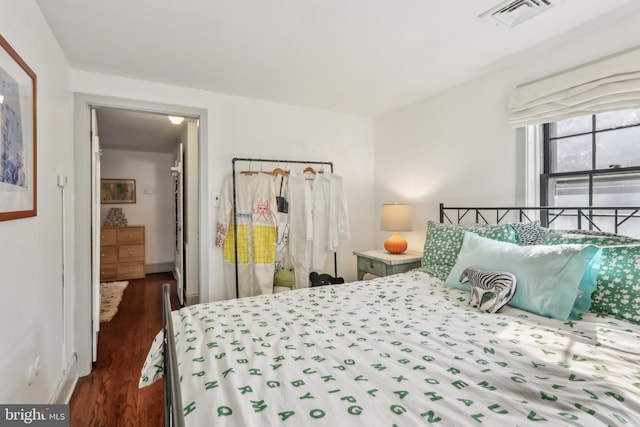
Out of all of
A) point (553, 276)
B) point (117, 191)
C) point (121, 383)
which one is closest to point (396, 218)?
point (553, 276)

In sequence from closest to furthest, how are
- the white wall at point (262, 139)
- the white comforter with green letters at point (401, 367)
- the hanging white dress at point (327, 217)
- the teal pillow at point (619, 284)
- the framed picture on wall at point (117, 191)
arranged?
the white comforter with green letters at point (401, 367)
the teal pillow at point (619, 284)
the white wall at point (262, 139)
the hanging white dress at point (327, 217)
the framed picture on wall at point (117, 191)

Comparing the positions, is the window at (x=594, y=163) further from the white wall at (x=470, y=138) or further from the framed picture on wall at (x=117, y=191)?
the framed picture on wall at (x=117, y=191)

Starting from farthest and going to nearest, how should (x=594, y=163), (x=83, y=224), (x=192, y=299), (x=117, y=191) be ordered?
(x=117, y=191)
(x=192, y=299)
(x=83, y=224)
(x=594, y=163)

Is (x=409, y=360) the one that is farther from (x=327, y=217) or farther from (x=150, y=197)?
(x=150, y=197)

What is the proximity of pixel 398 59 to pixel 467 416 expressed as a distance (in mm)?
2278

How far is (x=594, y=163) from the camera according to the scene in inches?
82.4

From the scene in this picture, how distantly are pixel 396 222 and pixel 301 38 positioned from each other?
1853 mm

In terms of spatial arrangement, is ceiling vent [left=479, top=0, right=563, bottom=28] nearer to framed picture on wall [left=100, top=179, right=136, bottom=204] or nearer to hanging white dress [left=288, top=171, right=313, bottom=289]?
hanging white dress [left=288, top=171, right=313, bottom=289]

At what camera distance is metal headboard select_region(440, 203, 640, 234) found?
1.94 metres

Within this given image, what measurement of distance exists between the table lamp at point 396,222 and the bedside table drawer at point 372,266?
8.4 inches

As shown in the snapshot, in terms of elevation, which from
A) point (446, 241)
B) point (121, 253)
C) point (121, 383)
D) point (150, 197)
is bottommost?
point (121, 383)

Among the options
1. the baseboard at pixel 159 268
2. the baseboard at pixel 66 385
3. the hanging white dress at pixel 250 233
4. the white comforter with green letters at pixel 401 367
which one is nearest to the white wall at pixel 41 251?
the baseboard at pixel 66 385

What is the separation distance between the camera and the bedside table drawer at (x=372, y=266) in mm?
2977

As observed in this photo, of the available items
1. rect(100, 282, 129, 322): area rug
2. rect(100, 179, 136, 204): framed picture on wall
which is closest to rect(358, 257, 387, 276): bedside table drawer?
rect(100, 282, 129, 322): area rug
